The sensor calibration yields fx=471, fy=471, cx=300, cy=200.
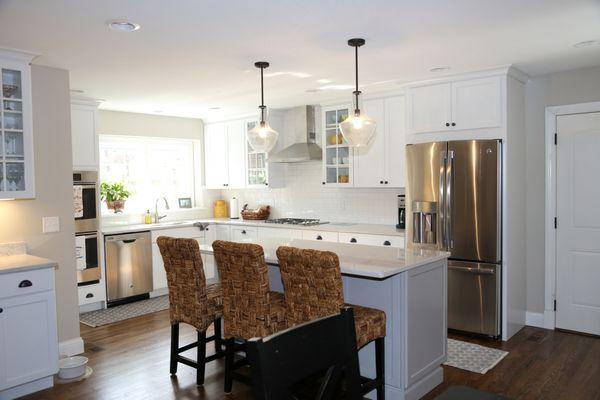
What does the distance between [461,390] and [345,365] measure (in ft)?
1.22

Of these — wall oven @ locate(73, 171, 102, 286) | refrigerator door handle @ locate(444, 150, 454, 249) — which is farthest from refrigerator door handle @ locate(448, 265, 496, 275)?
wall oven @ locate(73, 171, 102, 286)

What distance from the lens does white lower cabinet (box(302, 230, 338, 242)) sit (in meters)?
5.45

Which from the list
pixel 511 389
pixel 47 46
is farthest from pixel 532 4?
pixel 47 46

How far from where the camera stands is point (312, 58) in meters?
3.83

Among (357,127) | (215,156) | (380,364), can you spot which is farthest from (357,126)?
(215,156)

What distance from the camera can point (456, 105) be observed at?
4.46m

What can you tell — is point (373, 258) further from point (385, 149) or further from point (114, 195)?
point (114, 195)

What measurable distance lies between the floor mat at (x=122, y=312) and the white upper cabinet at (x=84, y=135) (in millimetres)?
1667

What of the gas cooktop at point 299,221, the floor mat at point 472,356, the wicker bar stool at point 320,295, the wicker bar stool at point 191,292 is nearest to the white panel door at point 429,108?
the gas cooktop at point 299,221

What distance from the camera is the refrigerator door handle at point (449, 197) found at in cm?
443

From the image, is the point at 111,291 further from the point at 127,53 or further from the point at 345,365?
the point at 345,365

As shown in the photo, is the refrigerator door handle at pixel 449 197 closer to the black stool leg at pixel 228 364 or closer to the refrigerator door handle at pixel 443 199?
the refrigerator door handle at pixel 443 199

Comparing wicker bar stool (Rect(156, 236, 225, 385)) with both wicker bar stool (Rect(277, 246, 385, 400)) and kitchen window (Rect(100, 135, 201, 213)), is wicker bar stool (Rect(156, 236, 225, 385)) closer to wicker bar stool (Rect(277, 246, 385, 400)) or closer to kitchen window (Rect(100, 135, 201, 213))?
wicker bar stool (Rect(277, 246, 385, 400))

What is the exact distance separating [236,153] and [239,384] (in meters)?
4.07
